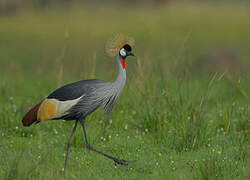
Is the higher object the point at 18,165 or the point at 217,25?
the point at 217,25

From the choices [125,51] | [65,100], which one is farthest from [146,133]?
[65,100]

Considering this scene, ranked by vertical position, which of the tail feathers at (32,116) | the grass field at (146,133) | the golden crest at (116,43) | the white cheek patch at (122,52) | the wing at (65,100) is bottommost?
the grass field at (146,133)

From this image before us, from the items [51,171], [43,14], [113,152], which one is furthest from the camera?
[43,14]

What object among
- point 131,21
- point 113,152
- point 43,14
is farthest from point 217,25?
point 113,152

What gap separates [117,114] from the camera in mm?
7719

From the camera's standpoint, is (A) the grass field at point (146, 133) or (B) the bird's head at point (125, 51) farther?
(B) the bird's head at point (125, 51)

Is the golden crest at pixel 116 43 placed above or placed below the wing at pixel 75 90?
above

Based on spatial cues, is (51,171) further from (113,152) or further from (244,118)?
(244,118)

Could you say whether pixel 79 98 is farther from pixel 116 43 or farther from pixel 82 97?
pixel 116 43

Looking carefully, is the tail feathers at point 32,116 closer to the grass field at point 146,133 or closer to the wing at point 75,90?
the wing at point 75,90

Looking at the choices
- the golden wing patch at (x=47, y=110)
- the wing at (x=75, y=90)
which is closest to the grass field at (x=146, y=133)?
the golden wing patch at (x=47, y=110)

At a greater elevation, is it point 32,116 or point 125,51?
point 125,51

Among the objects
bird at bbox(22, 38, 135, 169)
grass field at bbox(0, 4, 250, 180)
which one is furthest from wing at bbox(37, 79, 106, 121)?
grass field at bbox(0, 4, 250, 180)

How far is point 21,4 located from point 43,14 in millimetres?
2173
